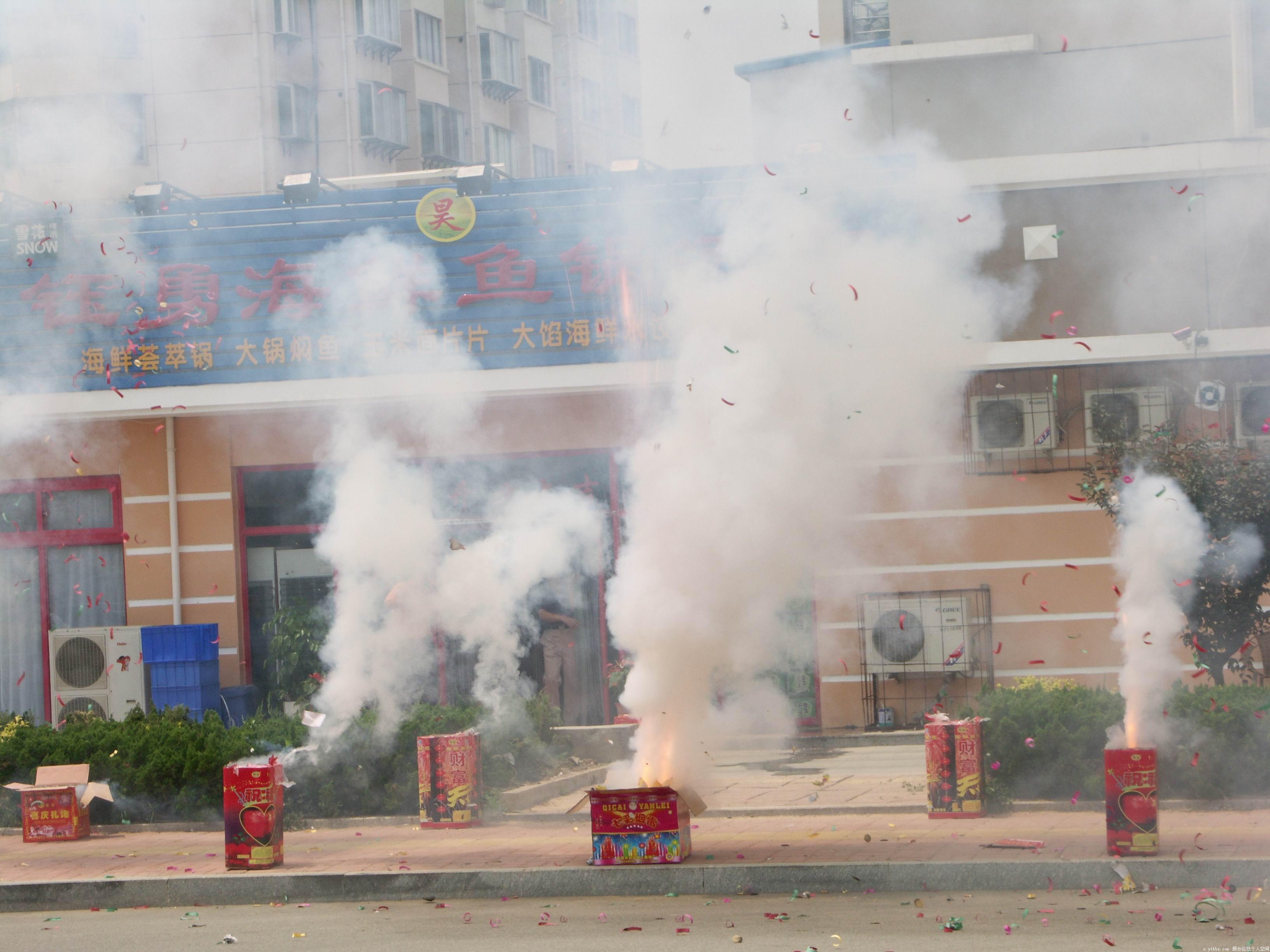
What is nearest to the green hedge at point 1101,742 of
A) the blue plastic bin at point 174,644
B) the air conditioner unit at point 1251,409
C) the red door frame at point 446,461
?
the air conditioner unit at point 1251,409

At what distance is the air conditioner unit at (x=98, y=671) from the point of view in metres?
14.5

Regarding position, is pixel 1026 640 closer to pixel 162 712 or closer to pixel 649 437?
pixel 649 437

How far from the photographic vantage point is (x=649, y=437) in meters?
9.80

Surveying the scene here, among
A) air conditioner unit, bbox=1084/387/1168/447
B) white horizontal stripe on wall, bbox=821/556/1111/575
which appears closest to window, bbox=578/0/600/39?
white horizontal stripe on wall, bbox=821/556/1111/575

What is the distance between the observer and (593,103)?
15.5m

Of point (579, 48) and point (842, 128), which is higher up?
point (579, 48)

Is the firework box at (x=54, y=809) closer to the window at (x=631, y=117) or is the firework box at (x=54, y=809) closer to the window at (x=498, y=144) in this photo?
the window at (x=631, y=117)

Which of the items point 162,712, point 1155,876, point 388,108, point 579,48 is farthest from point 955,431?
point 388,108

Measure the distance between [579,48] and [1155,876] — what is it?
10358 millimetres

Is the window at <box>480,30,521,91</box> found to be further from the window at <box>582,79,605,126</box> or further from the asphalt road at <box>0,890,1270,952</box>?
the asphalt road at <box>0,890,1270,952</box>

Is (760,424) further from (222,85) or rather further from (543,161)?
(543,161)

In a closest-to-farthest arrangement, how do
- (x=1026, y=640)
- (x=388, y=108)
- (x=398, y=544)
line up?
(x=398, y=544), (x=1026, y=640), (x=388, y=108)

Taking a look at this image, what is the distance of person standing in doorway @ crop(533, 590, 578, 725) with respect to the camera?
46.7ft

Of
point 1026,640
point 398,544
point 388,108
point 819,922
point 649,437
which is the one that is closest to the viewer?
point 819,922
